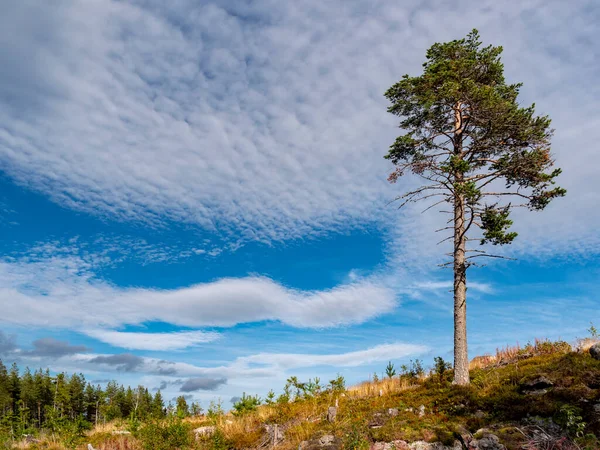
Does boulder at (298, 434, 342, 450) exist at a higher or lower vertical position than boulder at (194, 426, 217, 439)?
higher

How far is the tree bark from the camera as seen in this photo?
51.8 ft

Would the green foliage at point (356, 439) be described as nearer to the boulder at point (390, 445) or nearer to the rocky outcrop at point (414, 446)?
the boulder at point (390, 445)

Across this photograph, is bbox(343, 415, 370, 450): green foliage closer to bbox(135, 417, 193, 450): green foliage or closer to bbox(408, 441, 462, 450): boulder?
bbox(408, 441, 462, 450): boulder

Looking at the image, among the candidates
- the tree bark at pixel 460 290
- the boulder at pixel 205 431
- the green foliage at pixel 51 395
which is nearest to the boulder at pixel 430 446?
the tree bark at pixel 460 290

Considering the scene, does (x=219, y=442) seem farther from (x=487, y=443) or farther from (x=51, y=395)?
(x=51, y=395)

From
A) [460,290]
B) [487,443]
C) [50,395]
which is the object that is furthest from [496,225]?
[50,395]

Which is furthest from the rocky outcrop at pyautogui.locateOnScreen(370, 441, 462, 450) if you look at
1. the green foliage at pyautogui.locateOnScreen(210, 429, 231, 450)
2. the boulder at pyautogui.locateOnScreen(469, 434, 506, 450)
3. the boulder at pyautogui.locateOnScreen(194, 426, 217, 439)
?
the boulder at pyautogui.locateOnScreen(194, 426, 217, 439)

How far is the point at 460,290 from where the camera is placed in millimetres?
16547

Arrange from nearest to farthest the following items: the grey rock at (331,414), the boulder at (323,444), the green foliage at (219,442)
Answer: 1. the boulder at (323,444)
2. the green foliage at (219,442)
3. the grey rock at (331,414)

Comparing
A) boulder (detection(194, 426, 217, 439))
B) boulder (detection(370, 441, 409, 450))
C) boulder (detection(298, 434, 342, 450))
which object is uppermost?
boulder (detection(370, 441, 409, 450))

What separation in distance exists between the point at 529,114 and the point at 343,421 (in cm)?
1486

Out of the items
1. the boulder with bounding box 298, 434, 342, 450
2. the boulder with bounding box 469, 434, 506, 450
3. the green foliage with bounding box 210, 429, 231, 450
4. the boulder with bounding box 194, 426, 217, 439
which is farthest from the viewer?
the boulder with bounding box 194, 426, 217, 439

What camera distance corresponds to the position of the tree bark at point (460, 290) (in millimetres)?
15789

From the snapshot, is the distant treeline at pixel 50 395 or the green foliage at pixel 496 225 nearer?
the green foliage at pixel 496 225
